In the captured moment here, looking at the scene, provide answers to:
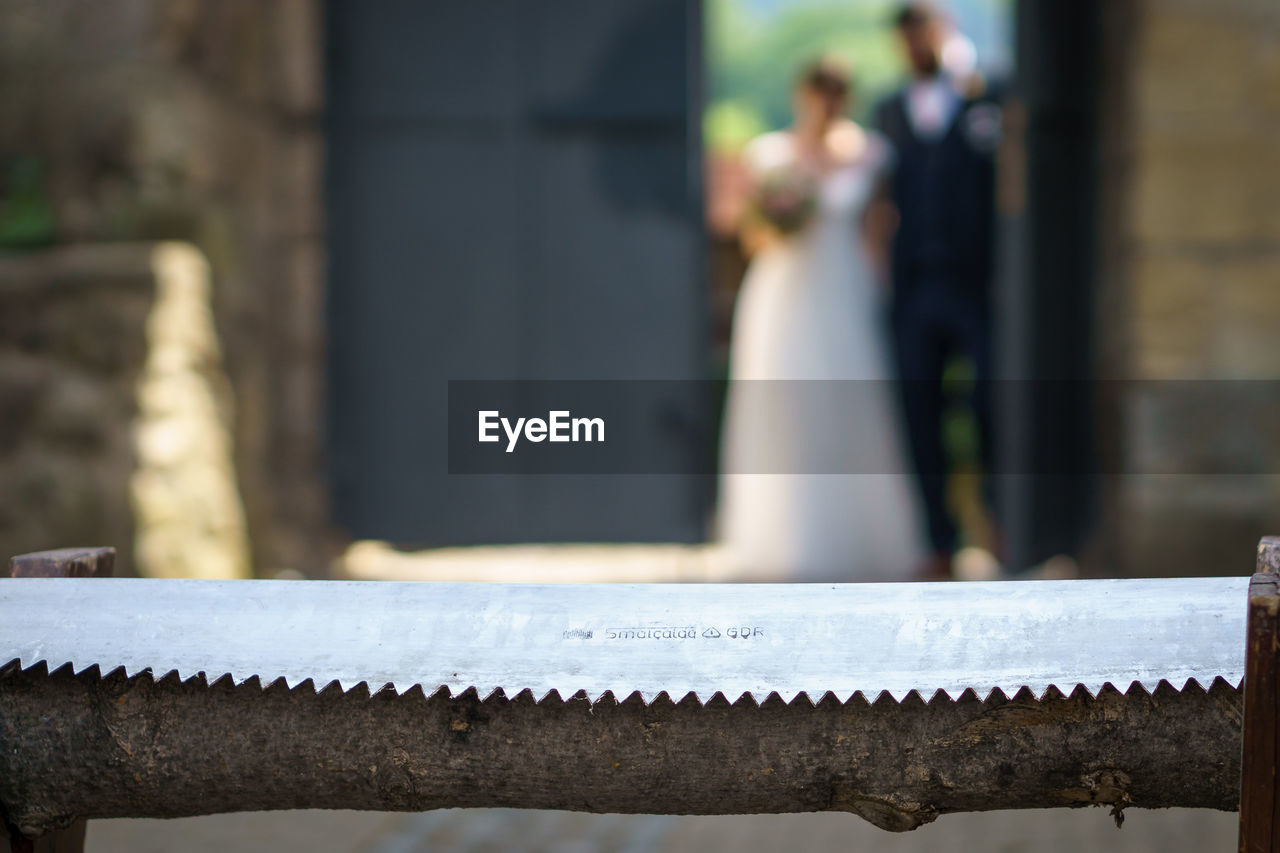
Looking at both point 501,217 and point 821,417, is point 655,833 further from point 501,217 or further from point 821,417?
point 501,217

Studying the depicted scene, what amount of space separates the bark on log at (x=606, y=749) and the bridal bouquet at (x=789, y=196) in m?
3.49

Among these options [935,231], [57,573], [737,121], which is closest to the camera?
[57,573]

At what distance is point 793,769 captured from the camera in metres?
1.05

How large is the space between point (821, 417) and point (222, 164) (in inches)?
87.4

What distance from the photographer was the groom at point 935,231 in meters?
4.16

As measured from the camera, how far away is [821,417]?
4.48 m

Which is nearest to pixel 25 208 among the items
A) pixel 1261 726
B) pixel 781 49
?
pixel 1261 726

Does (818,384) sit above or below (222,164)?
below

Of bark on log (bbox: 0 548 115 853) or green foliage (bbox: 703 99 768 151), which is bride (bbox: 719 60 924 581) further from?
green foliage (bbox: 703 99 768 151)

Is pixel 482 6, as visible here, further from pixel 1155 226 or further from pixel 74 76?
pixel 1155 226

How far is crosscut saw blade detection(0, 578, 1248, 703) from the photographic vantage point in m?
1.00

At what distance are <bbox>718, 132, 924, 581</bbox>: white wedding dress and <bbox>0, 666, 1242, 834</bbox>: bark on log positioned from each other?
333cm

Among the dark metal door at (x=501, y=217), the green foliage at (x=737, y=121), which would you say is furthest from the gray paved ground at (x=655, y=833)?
the green foliage at (x=737, y=121)

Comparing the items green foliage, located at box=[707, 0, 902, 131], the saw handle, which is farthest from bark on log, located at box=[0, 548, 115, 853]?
green foliage, located at box=[707, 0, 902, 131]
